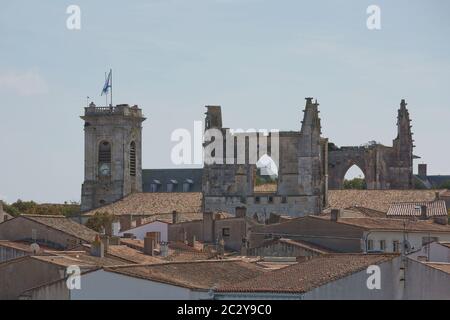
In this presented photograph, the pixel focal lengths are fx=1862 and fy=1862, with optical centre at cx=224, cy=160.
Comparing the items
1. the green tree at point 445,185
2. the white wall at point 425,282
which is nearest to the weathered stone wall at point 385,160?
the green tree at point 445,185


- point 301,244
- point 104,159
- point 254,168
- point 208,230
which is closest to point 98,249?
point 301,244

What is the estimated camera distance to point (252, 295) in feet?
135

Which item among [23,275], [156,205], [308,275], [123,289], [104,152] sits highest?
[104,152]

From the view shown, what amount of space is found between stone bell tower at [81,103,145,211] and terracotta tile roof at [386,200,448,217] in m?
29.7

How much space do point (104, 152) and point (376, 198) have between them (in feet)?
90.7

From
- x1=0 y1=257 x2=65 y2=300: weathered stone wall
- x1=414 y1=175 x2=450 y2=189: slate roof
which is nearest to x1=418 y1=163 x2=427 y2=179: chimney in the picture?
x1=414 y1=175 x2=450 y2=189: slate roof

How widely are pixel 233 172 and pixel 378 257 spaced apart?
64.1 m

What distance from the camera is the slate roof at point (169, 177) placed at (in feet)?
475

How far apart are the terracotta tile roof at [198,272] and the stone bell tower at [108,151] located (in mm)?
69441

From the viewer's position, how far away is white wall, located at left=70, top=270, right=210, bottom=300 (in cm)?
4328

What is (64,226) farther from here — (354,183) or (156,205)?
(354,183)

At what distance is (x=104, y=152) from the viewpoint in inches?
4941

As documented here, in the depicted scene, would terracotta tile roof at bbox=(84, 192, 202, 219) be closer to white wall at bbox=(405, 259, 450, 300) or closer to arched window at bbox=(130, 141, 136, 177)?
arched window at bbox=(130, 141, 136, 177)
